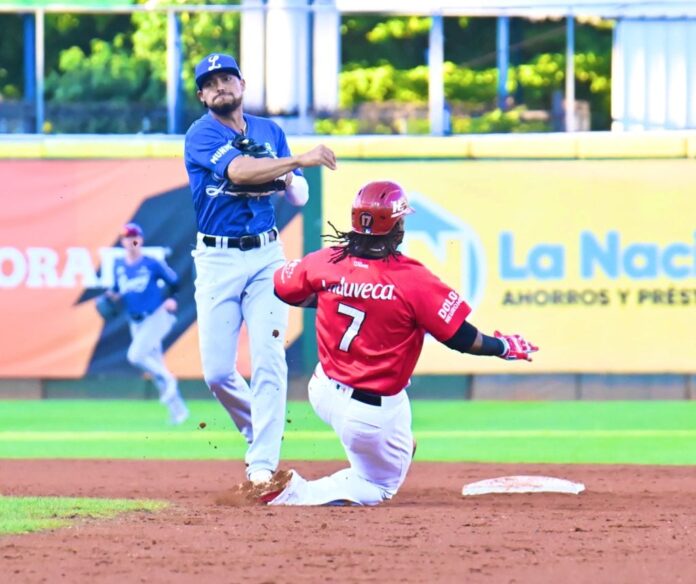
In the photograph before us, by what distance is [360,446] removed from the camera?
7324 mm

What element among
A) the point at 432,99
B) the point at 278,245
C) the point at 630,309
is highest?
the point at 432,99

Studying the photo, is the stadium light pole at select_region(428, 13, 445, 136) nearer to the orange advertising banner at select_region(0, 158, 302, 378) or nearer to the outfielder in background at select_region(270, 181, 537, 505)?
the orange advertising banner at select_region(0, 158, 302, 378)

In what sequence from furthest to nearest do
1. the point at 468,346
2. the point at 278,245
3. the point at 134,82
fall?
Result: the point at 134,82
the point at 278,245
the point at 468,346

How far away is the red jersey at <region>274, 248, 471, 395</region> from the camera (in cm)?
713

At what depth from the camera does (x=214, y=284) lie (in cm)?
754

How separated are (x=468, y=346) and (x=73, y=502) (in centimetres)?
206

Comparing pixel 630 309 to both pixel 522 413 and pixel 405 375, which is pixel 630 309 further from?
pixel 405 375

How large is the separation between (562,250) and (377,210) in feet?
23.9

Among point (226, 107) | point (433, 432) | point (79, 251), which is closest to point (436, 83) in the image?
point (79, 251)

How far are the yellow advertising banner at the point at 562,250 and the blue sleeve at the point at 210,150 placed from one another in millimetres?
6816

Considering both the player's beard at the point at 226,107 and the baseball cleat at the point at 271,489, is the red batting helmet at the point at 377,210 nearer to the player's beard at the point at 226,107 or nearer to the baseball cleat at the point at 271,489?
the player's beard at the point at 226,107

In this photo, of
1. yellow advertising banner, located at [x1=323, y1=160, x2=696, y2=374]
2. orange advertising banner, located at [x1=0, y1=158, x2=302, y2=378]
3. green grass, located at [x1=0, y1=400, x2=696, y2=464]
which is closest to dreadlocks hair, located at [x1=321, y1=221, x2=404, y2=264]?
green grass, located at [x1=0, y1=400, x2=696, y2=464]

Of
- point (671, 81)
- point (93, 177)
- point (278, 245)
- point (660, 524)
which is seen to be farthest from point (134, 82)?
point (660, 524)

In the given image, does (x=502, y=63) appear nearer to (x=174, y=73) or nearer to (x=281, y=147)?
(x=174, y=73)
